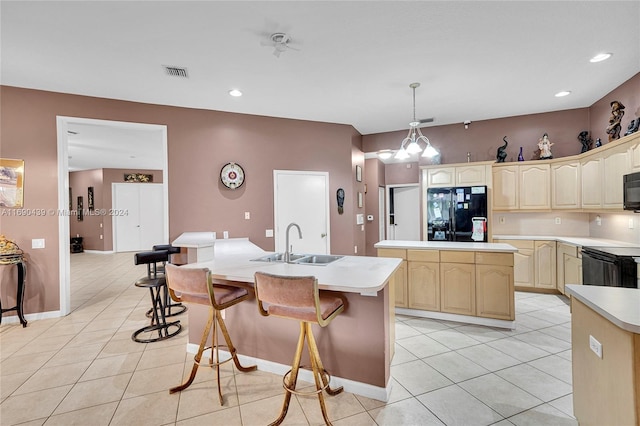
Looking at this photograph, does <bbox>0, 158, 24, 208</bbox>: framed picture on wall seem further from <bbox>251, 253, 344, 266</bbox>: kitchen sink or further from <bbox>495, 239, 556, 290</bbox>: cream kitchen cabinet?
<bbox>495, 239, 556, 290</bbox>: cream kitchen cabinet

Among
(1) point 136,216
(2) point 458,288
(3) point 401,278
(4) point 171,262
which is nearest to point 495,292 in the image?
(2) point 458,288

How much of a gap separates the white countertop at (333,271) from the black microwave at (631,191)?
106 inches

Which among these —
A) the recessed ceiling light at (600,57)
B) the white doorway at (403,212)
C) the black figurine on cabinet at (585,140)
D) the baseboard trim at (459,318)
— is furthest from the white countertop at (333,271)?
the white doorway at (403,212)

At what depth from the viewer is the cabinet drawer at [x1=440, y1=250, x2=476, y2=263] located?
321 cm

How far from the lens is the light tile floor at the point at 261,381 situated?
6.17ft

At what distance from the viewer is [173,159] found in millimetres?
4098

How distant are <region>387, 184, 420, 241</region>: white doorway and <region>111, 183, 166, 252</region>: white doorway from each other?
6817 mm

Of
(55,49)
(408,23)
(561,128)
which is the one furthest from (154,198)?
(561,128)

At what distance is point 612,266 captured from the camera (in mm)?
2932

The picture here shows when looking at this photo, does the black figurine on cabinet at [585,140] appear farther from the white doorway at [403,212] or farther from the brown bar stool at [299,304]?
the brown bar stool at [299,304]

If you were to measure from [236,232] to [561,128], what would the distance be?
5298 mm

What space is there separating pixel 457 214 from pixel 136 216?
29.7 ft

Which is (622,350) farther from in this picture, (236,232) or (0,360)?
(0,360)

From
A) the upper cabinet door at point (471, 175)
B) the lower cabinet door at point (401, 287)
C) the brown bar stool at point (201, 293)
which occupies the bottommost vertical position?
the lower cabinet door at point (401, 287)
